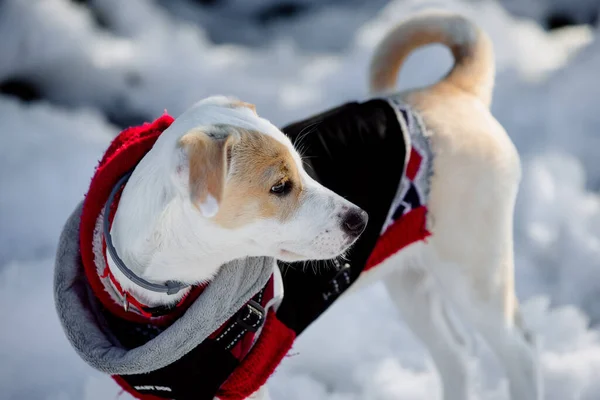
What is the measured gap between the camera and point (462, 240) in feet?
6.98

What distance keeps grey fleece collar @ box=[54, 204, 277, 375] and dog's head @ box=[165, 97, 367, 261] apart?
7 cm

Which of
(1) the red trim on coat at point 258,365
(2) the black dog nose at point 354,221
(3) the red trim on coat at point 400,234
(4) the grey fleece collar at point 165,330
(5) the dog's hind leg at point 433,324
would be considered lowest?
(5) the dog's hind leg at point 433,324

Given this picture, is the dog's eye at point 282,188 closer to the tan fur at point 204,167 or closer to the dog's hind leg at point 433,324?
the tan fur at point 204,167

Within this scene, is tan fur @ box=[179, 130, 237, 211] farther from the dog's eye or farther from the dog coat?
the dog coat

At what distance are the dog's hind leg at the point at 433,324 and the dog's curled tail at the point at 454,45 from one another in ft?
2.24

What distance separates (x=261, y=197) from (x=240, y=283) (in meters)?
0.23

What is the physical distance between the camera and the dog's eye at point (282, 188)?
1.68 meters

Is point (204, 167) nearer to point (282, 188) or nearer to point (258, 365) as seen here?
point (282, 188)

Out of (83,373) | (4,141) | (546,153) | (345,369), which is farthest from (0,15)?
(546,153)

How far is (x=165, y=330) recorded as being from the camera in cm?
171

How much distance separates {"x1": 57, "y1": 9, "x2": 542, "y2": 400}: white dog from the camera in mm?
1618

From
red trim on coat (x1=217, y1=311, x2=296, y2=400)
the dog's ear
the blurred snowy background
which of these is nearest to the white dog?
the dog's ear

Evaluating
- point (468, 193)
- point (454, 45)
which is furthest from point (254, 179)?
point (454, 45)

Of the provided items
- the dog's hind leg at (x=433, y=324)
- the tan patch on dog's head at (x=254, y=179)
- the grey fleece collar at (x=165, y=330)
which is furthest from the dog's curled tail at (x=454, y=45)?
the grey fleece collar at (x=165, y=330)
